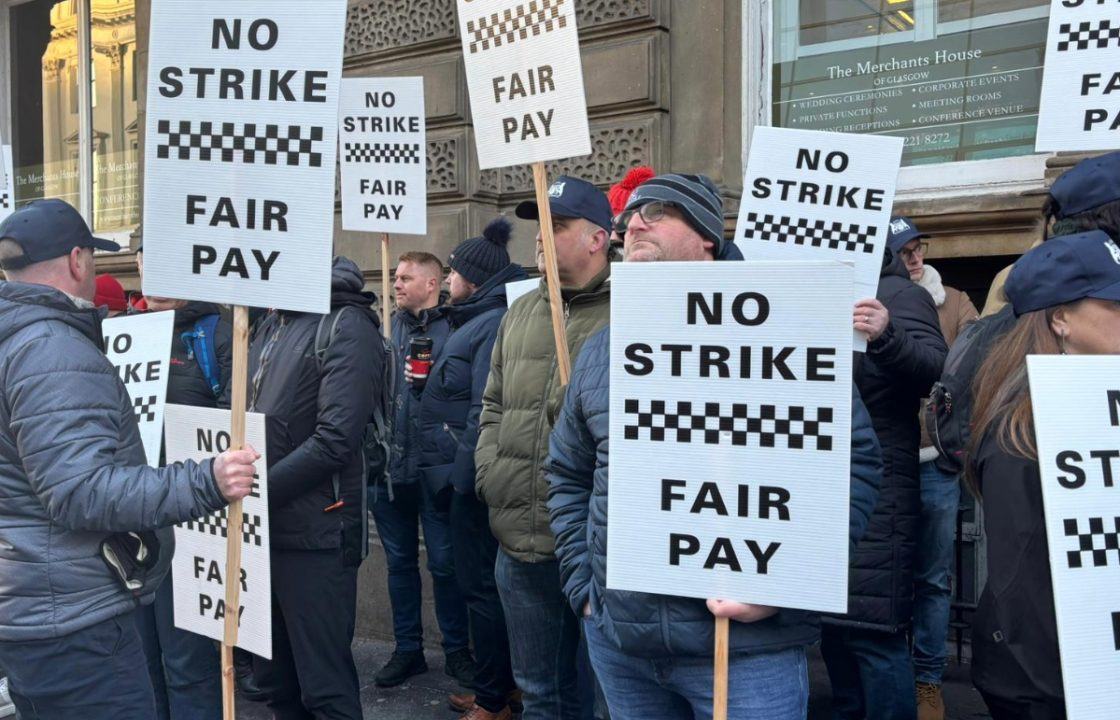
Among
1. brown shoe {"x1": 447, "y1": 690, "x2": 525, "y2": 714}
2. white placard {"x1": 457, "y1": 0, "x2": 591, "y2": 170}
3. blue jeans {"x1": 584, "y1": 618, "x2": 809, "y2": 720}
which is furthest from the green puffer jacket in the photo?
brown shoe {"x1": 447, "y1": 690, "x2": 525, "y2": 714}

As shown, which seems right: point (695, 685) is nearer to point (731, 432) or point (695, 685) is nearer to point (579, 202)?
point (731, 432)

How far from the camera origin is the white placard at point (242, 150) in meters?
2.74

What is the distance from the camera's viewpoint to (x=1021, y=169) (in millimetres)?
5141

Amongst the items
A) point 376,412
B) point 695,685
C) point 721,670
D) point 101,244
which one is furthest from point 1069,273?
point 101,244

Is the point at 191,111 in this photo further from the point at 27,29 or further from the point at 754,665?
the point at 27,29

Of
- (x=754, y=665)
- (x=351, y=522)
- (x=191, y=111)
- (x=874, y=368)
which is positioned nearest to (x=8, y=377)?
(x=191, y=111)

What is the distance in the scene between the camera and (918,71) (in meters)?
5.54

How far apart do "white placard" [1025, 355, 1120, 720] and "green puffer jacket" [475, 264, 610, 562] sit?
163 centimetres

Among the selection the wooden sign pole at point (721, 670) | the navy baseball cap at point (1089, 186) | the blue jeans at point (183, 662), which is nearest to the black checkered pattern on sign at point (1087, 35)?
the navy baseball cap at point (1089, 186)

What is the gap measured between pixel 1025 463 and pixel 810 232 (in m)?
1.57

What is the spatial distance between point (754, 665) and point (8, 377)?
1.81 m

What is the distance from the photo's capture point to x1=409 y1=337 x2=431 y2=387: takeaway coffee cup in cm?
518

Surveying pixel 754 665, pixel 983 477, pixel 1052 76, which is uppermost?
pixel 1052 76

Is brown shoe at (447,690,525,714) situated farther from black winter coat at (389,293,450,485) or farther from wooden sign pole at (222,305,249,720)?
wooden sign pole at (222,305,249,720)
